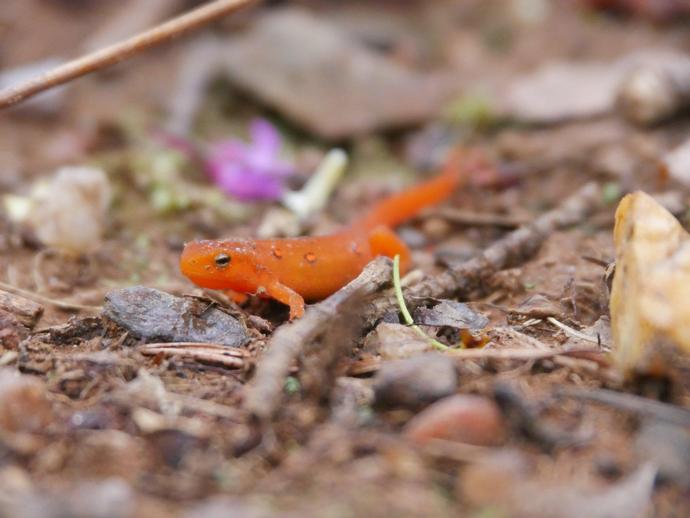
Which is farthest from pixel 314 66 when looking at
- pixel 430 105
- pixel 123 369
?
pixel 123 369

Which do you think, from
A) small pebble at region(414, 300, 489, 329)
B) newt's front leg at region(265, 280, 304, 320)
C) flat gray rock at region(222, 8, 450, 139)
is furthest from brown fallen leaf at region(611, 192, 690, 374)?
flat gray rock at region(222, 8, 450, 139)

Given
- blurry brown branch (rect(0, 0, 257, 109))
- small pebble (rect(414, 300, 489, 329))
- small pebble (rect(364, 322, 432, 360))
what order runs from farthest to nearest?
blurry brown branch (rect(0, 0, 257, 109))
small pebble (rect(414, 300, 489, 329))
small pebble (rect(364, 322, 432, 360))

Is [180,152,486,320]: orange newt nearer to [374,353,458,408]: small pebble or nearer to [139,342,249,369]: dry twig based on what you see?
[139,342,249,369]: dry twig

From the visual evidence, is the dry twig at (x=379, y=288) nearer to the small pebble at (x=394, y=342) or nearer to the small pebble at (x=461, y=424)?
the small pebble at (x=394, y=342)

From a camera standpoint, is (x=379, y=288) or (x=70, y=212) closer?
(x=379, y=288)

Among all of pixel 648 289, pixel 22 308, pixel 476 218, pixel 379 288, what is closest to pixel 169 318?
pixel 22 308

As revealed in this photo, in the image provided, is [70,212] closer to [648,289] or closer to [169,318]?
[169,318]

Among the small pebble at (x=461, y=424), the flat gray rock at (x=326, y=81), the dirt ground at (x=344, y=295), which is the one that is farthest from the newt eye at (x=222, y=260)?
the flat gray rock at (x=326, y=81)
